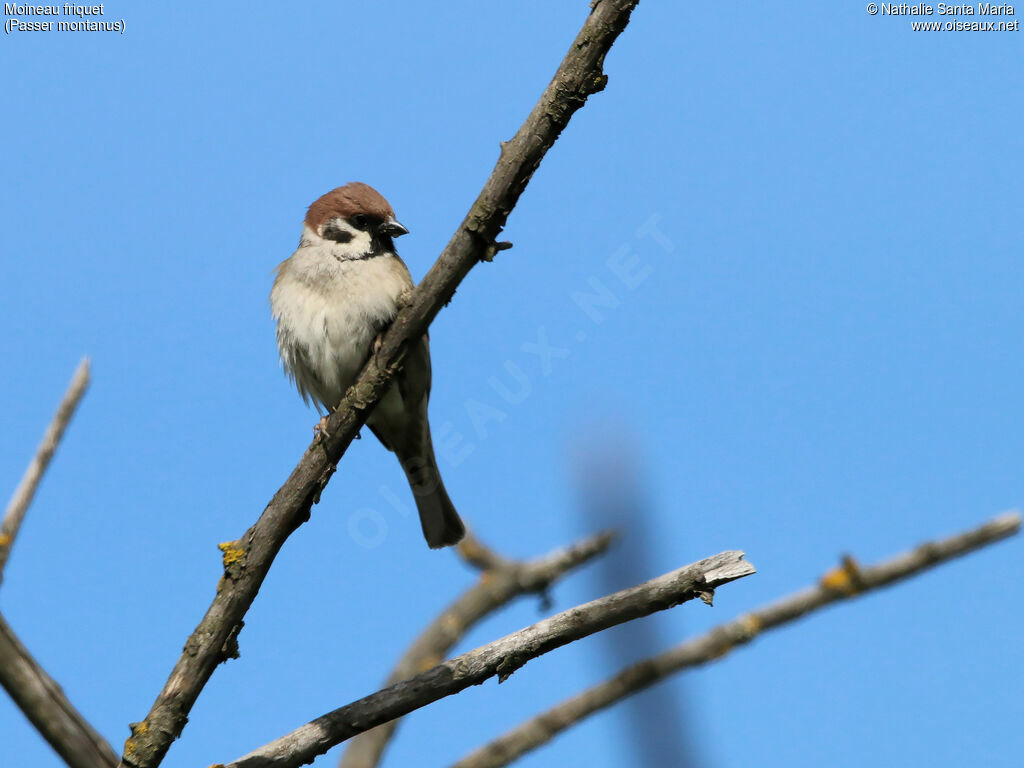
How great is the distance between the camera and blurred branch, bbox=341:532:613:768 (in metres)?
7.14

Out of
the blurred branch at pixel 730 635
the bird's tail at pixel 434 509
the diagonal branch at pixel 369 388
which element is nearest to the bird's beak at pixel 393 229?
the bird's tail at pixel 434 509

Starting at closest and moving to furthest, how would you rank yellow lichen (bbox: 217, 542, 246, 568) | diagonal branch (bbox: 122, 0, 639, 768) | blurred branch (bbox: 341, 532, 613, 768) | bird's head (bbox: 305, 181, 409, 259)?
diagonal branch (bbox: 122, 0, 639, 768)
yellow lichen (bbox: 217, 542, 246, 568)
bird's head (bbox: 305, 181, 409, 259)
blurred branch (bbox: 341, 532, 613, 768)

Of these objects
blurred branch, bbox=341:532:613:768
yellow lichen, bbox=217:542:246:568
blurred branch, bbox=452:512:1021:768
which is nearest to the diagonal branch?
yellow lichen, bbox=217:542:246:568

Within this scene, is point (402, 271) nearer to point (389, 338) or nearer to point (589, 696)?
point (389, 338)

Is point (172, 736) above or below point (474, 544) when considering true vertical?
below

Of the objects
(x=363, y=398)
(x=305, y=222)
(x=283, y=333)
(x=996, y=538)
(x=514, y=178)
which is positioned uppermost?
(x=305, y=222)

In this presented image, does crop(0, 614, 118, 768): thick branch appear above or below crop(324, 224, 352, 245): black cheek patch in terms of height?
below

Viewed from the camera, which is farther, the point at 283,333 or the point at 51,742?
the point at 283,333

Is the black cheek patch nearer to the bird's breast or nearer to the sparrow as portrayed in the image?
the sparrow

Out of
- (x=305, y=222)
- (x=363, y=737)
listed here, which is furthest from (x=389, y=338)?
(x=363, y=737)

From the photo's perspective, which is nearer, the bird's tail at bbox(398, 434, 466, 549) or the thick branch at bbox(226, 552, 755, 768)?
the thick branch at bbox(226, 552, 755, 768)

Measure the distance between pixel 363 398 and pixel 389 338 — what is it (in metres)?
0.29

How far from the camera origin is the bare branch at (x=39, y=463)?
4855mm

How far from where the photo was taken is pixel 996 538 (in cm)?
427
